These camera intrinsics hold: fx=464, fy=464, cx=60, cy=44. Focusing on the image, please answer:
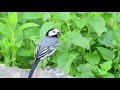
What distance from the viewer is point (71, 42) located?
423 cm

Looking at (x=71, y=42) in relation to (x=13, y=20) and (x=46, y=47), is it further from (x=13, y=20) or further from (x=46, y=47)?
(x=13, y=20)

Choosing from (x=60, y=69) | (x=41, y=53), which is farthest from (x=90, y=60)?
(x=41, y=53)

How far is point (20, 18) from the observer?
15.4 feet

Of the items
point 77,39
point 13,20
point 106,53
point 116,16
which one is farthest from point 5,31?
point 116,16

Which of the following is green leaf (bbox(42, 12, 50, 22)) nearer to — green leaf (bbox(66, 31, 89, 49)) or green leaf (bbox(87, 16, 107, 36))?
green leaf (bbox(66, 31, 89, 49))

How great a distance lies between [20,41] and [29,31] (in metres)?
0.30

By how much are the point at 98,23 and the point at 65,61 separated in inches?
19.1

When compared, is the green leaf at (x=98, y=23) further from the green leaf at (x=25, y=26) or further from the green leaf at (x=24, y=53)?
the green leaf at (x=24, y=53)

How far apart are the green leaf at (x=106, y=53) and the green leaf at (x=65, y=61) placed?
0.27 meters

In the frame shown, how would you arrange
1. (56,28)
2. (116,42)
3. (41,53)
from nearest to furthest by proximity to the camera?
(41,53), (56,28), (116,42)

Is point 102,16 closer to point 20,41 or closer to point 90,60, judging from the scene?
point 90,60

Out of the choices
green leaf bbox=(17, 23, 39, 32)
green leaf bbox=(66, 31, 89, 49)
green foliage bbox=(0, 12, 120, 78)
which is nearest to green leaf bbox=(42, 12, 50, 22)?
green foliage bbox=(0, 12, 120, 78)

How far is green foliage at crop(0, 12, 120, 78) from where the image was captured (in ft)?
13.9

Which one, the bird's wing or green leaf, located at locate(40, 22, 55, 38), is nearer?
the bird's wing
